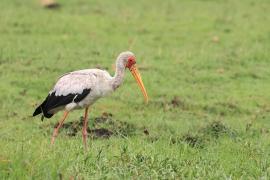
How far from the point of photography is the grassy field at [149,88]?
6.97 metres

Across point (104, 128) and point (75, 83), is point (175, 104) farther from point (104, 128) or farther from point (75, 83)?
point (75, 83)

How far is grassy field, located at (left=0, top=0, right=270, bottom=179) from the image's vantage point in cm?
697

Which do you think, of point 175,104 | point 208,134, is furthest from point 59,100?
point 175,104

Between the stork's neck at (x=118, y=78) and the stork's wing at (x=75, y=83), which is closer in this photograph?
the stork's wing at (x=75, y=83)

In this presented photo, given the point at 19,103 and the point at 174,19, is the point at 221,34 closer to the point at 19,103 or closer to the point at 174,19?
the point at 174,19

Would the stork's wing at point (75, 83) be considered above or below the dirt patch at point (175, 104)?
above

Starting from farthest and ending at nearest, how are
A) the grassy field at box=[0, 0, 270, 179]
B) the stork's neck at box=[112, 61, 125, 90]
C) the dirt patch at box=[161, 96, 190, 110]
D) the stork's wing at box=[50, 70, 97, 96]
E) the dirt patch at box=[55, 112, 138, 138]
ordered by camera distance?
the dirt patch at box=[161, 96, 190, 110], the dirt patch at box=[55, 112, 138, 138], the stork's neck at box=[112, 61, 125, 90], the stork's wing at box=[50, 70, 97, 96], the grassy field at box=[0, 0, 270, 179]

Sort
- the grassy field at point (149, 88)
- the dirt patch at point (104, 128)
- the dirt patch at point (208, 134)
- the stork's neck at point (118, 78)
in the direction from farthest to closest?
the dirt patch at point (104, 128) < the dirt patch at point (208, 134) < the stork's neck at point (118, 78) < the grassy field at point (149, 88)

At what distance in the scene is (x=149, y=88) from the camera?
39.8ft

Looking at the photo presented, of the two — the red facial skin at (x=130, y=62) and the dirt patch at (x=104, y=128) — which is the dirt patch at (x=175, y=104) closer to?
the dirt patch at (x=104, y=128)

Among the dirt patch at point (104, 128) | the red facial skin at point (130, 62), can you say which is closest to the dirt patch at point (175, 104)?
the dirt patch at point (104, 128)

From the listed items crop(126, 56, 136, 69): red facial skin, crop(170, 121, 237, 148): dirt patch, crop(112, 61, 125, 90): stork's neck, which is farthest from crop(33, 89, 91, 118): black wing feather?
crop(170, 121, 237, 148): dirt patch

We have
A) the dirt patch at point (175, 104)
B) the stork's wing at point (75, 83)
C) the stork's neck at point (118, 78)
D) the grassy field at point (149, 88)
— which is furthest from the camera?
the dirt patch at point (175, 104)

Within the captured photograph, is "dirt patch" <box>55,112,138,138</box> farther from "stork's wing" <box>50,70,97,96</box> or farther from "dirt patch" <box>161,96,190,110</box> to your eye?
"dirt patch" <box>161,96,190,110</box>
